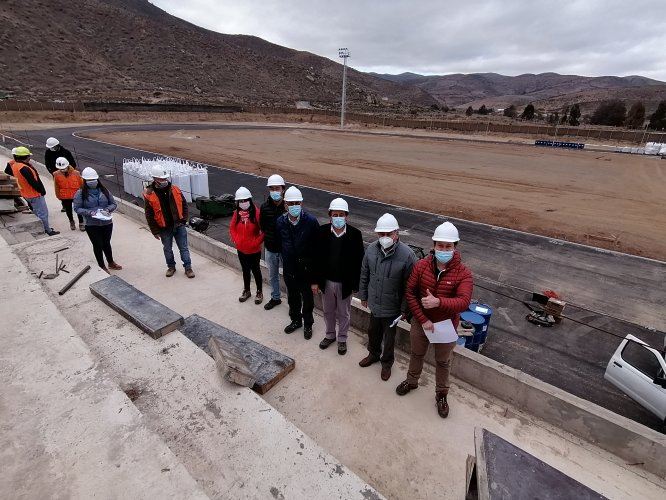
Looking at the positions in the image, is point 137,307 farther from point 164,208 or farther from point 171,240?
point 171,240

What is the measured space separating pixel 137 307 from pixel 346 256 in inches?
121

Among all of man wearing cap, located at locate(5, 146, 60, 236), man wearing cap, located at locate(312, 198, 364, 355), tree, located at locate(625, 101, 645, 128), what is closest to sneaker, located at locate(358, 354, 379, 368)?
man wearing cap, located at locate(312, 198, 364, 355)

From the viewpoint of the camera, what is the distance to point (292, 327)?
5879 millimetres

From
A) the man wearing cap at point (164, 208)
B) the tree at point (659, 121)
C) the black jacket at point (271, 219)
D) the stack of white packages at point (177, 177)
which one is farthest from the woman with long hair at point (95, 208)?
the tree at point (659, 121)

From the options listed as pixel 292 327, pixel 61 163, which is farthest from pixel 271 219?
pixel 61 163

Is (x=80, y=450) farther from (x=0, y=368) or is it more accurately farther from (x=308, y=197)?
(x=308, y=197)

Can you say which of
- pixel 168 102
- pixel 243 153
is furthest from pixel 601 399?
pixel 168 102

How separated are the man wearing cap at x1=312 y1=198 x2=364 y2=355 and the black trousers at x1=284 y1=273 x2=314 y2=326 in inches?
14.6

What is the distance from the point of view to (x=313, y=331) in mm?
5891

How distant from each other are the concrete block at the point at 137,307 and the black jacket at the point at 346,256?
2.05 m

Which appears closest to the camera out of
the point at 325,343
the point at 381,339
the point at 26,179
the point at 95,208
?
the point at 381,339

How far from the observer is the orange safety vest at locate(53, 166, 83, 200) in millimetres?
9266

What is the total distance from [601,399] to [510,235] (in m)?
8.57

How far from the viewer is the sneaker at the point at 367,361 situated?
504 centimetres
